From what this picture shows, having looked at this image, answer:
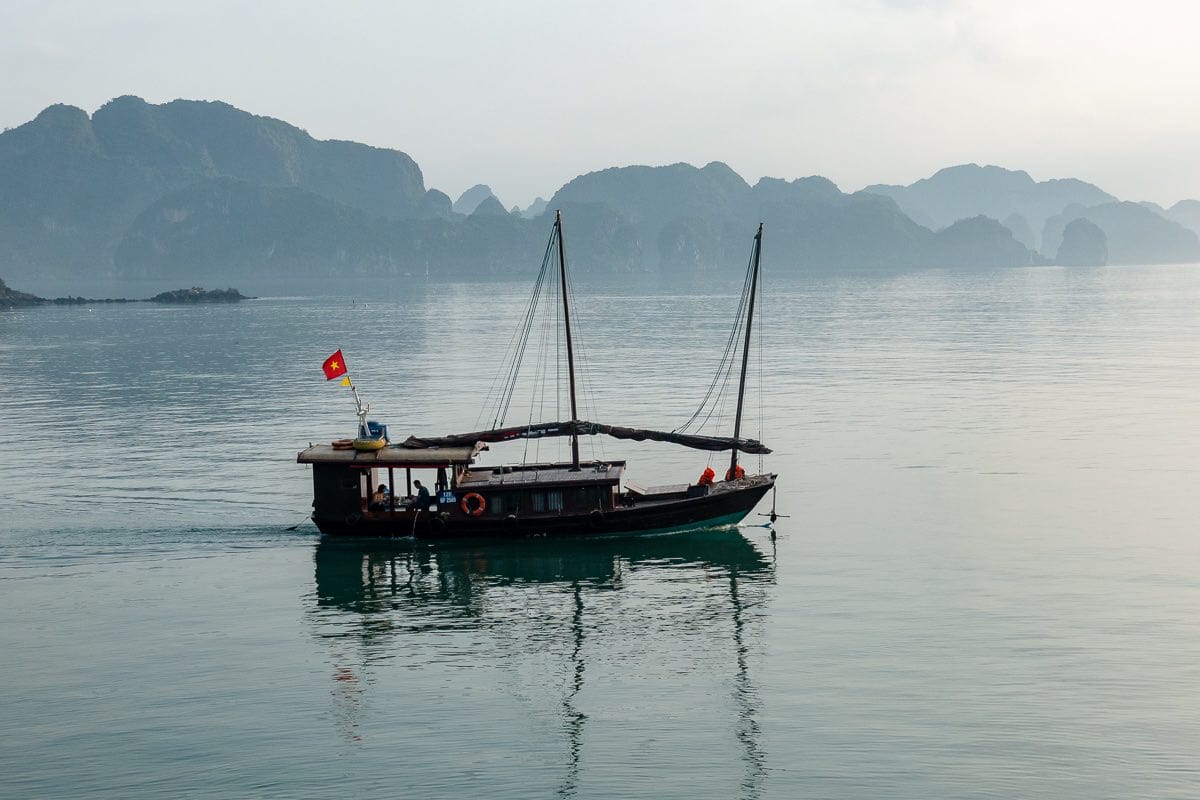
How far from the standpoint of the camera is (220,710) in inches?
1129

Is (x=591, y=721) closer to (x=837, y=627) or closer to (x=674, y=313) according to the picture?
(x=837, y=627)

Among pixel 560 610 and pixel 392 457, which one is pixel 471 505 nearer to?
pixel 392 457

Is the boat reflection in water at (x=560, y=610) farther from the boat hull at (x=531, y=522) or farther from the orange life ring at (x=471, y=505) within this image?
the orange life ring at (x=471, y=505)

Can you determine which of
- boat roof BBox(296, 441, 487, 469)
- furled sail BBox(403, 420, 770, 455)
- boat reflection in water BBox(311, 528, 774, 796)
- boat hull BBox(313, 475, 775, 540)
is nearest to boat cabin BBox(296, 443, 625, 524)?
boat roof BBox(296, 441, 487, 469)

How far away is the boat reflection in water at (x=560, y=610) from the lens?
3100cm

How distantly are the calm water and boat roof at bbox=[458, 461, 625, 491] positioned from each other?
96.5 inches

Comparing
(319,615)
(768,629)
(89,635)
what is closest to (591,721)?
(768,629)

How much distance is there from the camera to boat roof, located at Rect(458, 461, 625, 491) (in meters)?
43.8

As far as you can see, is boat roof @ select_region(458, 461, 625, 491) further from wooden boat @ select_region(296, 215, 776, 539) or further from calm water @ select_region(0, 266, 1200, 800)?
calm water @ select_region(0, 266, 1200, 800)

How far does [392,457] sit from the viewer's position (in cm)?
4400

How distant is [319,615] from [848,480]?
2795cm

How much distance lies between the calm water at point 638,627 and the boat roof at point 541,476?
8.04 ft

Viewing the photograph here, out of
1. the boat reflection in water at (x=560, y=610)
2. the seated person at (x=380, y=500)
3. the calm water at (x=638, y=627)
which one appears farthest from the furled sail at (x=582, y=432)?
the calm water at (x=638, y=627)

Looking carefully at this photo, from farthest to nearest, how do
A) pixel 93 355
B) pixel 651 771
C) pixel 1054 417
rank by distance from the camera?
pixel 93 355 → pixel 1054 417 → pixel 651 771
